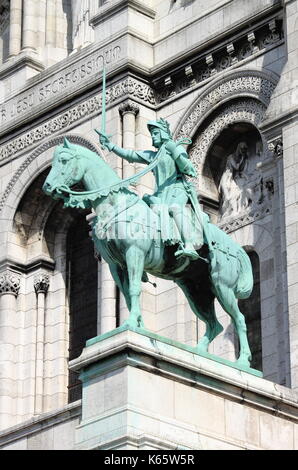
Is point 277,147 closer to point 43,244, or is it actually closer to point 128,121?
point 128,121

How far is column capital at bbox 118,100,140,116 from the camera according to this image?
124 feet

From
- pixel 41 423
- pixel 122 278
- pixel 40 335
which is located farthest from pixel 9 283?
pixel 122 278

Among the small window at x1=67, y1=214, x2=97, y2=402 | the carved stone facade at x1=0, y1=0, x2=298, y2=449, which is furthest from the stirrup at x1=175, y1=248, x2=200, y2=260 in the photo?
the small window at x1=67, y1=214, x2=97, y2=402

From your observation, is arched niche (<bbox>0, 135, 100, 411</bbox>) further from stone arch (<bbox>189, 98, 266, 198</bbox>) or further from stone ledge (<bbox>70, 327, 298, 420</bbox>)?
stone ledge (<bbox>70, 327, 298, 420</bbox>)

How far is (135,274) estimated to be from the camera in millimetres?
27828

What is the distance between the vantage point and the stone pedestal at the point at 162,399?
1030 inches

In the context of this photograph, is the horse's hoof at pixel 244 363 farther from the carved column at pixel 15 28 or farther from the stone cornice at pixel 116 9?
the carved column at pixel 15 28

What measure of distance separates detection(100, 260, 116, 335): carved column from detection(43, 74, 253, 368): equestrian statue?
6.71 m

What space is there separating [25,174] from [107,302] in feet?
16.4

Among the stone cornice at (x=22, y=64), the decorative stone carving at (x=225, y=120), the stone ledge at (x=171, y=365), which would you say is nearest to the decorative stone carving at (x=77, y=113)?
the decorative stone carving at (x=225, y=120)

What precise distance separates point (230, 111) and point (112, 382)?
11.2 meters

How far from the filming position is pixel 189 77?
123ft

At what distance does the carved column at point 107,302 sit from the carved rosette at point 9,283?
3.32m
